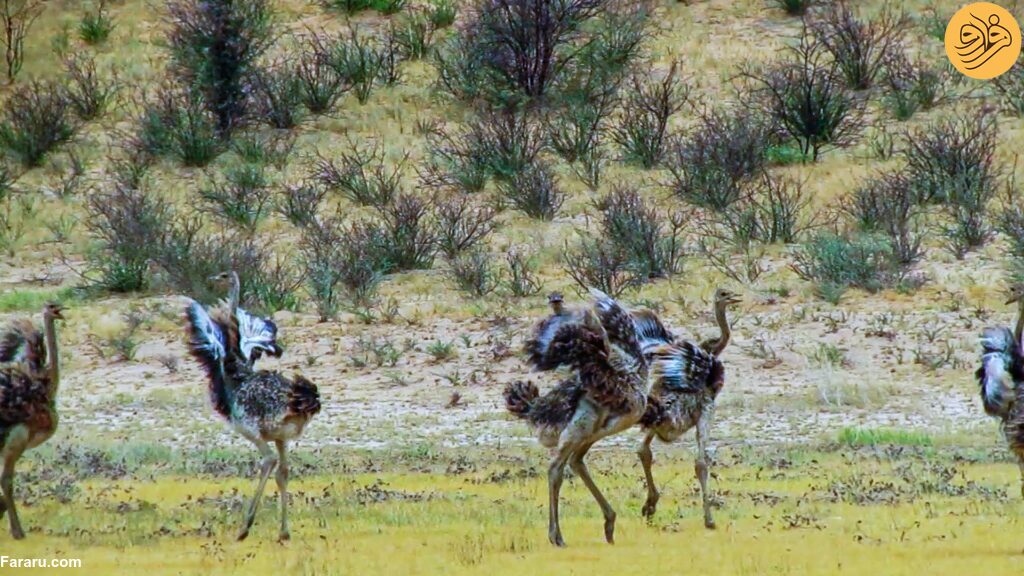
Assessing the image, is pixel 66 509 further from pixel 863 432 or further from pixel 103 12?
pixel 103 12

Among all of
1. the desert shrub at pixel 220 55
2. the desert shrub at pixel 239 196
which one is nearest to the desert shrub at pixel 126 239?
the desert shrub at pixel 239 196

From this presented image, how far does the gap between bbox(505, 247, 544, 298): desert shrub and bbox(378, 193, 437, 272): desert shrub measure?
138 centimetres

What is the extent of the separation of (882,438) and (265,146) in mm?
20982

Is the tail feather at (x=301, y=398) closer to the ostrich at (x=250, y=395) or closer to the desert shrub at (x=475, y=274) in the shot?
the ostrich at (x=250, y=395)

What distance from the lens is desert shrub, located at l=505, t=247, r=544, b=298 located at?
26.2 metres

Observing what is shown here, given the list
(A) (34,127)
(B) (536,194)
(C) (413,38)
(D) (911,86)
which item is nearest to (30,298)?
(B) (536,194)

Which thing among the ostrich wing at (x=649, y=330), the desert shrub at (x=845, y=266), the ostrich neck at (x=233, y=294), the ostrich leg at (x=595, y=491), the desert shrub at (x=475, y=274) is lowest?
the desert shrub at (x=475, y=274)

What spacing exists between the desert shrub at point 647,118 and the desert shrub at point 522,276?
5712 mm

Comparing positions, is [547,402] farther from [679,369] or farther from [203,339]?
[203,339]

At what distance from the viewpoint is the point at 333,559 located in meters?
11.5

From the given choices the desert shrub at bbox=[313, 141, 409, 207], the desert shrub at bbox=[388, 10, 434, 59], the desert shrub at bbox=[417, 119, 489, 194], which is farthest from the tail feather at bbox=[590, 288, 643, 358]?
the desert shrub at bbox=[388, 10, 434, 59]

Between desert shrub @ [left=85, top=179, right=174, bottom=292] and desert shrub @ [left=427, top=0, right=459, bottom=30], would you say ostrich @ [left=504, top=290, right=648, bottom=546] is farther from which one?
desert shrub @ [left=427, top=0, right=459, bottom=30]

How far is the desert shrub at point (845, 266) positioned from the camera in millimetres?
24812

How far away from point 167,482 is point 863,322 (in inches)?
425
